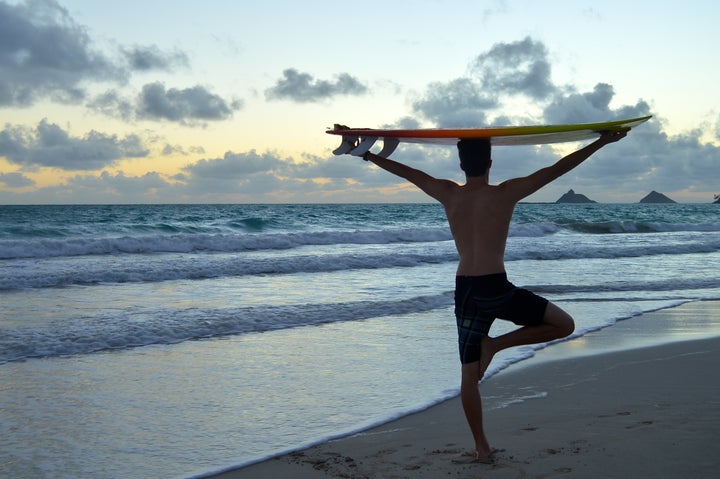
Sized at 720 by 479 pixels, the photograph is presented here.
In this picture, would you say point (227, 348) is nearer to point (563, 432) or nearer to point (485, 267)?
point (563, 432)

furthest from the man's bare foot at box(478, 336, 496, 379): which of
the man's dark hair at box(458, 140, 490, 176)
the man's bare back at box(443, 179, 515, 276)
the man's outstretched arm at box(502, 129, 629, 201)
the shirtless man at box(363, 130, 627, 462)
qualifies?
the man's dark hair at box(458, 140, 490, 176)

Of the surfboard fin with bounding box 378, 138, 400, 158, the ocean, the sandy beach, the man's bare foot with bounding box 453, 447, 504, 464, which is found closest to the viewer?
the sandy beach

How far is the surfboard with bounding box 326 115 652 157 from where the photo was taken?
4.06m

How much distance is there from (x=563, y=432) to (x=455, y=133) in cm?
213

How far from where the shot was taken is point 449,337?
8.30m

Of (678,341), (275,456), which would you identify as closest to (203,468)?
(275,456)

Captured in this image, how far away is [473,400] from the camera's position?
4.04 meters

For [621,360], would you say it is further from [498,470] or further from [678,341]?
[498,470]

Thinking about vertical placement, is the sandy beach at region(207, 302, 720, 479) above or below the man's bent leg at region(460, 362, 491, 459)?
below

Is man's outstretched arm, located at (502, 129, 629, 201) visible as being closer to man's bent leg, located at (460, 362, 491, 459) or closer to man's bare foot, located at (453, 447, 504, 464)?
man's bent leg, located at (460, 362, 491, 459)

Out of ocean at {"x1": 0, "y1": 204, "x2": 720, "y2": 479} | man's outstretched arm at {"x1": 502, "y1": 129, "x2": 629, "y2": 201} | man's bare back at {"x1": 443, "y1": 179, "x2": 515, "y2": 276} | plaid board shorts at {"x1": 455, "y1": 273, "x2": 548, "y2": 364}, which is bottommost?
ocean at {"x1": 0, "y1": 204, "x2": 720, "y2": 479}

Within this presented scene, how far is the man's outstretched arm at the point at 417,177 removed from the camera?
4098 mm

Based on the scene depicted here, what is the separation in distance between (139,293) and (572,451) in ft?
31.6

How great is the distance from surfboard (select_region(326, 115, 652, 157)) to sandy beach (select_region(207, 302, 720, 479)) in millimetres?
1862
